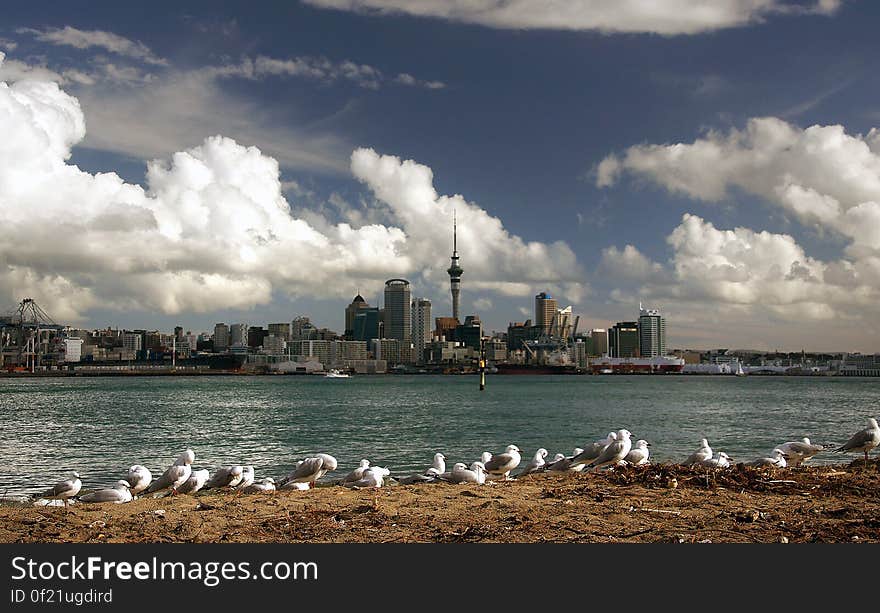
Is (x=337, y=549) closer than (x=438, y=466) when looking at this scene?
Yes

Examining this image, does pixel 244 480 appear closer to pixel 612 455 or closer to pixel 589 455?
pixel 589 455

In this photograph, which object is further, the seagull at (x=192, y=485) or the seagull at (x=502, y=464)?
the seagull at (x=502, y=464)

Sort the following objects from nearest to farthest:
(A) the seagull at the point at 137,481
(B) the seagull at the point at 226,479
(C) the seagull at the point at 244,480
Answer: (A) the seagull at the point at 137,481 → (C) the seagull at the point at 244,480 → (B) the seagull at the point at 226,479

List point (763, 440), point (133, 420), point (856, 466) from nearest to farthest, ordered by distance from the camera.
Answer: point (856, 466) → point (763, 440) → point (133, 420)

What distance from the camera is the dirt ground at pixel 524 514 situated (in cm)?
809

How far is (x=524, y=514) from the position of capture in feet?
30.3

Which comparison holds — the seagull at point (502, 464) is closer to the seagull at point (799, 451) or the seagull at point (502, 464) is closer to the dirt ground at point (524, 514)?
the dirt ground at point (524, 514)

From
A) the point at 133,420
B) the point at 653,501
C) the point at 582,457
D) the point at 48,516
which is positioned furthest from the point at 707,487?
the point at 133,420

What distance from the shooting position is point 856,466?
1402 centimetres

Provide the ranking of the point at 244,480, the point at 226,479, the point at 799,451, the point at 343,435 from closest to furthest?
the point at 226,479, the point at 244,480, the point at 799,451, the point at 343,435

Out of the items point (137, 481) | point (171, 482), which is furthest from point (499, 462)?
point (137, 481)

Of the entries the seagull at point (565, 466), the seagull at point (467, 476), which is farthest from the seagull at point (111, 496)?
the seagull at point (565, 466)

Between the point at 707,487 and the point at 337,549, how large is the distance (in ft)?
20.9

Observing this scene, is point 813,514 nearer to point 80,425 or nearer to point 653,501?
point 653,501
